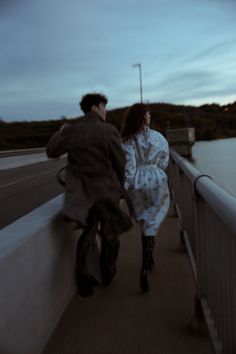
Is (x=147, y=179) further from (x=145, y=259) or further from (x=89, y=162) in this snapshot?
(x=89, y=162)

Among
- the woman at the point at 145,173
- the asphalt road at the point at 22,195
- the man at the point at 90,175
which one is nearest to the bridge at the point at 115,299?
the man at the point at 90,175

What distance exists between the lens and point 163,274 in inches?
225

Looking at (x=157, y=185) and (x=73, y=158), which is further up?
(x=73, y=158)

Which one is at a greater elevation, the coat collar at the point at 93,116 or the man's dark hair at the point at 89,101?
the man's dark hair at the point at 89,101

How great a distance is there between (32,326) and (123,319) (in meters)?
1.01

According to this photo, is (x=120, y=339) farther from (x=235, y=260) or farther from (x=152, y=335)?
(x=235, y=260)

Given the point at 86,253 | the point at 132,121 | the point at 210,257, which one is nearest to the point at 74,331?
the point at 86,253

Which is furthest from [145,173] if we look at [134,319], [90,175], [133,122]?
[134,319]

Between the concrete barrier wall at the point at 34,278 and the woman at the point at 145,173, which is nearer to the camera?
the concrete barrier wall at the point at 34,278

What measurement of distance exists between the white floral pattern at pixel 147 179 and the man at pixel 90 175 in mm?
574

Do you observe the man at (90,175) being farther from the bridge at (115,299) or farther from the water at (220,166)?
the water at (220,166)

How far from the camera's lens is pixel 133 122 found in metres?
5.43

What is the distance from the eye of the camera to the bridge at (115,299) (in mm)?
3041

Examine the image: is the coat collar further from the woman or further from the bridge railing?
the bridge railing
